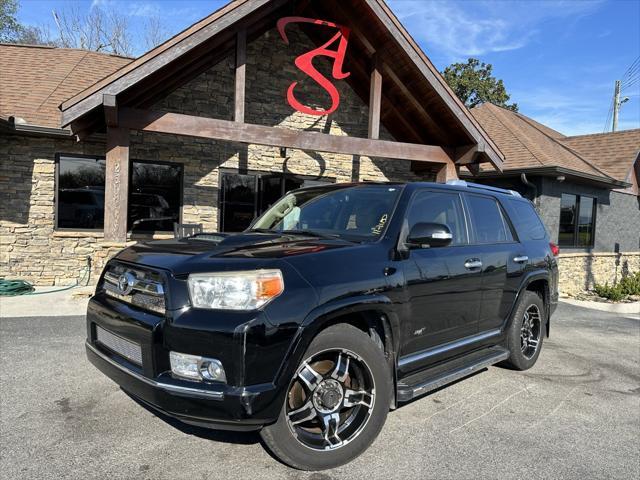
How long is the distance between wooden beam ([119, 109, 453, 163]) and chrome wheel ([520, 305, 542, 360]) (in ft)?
17.3

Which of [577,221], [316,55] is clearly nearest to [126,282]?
[316,55]

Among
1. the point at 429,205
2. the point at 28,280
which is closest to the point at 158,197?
the point at 28,280

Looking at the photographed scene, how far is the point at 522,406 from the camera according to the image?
4121mm

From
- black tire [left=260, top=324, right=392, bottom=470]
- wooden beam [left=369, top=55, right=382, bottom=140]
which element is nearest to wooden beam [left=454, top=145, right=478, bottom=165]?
wooden beam [left=369, top=55, right=382, bottom=140]

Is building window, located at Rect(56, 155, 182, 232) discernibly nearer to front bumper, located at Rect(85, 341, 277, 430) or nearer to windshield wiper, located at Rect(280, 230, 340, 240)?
windshield wiper, located at Rect(280, 230, 340, 240)

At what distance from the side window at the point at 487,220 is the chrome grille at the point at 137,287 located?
9.50 ft

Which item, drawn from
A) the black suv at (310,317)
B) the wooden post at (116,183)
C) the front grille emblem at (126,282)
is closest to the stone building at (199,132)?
the wooden post at (116,183)

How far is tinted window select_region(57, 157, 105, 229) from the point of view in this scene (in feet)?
31.4

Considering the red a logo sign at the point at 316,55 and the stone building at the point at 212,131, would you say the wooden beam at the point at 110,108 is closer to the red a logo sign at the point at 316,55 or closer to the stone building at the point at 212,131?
the stone building at the point at 212,131

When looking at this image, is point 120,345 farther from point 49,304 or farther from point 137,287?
point 49,304

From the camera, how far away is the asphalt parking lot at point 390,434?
293cm

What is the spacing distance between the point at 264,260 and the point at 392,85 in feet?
29.5

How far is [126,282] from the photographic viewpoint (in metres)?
3.05

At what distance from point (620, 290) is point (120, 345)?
14.4 metres
